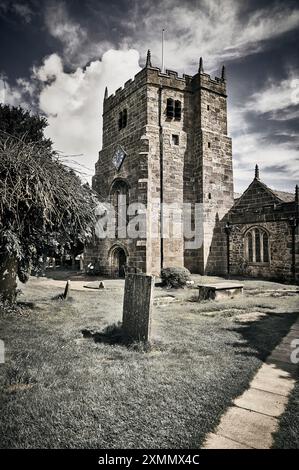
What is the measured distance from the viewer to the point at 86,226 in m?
8.02

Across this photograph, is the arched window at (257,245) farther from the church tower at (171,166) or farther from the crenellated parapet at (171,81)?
the crenellated parapet at (171,81)

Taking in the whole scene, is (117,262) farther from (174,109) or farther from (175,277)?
(174,109)

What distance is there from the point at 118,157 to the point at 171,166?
4169 millimetres

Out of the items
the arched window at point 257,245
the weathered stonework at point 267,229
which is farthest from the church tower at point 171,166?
the arched window at point 257,245

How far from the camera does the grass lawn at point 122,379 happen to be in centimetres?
260

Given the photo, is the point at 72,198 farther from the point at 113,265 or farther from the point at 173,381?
the point at 113,265

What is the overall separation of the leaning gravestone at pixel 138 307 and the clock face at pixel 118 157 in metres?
14.3

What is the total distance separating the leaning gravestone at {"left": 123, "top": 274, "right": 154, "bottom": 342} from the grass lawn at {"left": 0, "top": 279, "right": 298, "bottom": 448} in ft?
1.29

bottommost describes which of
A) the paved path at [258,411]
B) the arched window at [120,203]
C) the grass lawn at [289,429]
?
the paved path at [258,411]

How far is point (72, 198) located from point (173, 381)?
17.2ft

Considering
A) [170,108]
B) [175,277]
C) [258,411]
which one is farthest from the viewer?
[170,108]

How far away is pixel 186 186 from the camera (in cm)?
1775

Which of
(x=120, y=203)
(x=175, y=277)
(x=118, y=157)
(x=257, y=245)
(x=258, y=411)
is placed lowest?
(x=258, y=411)

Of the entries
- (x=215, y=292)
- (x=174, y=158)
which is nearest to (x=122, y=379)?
(x=215, y=292)
